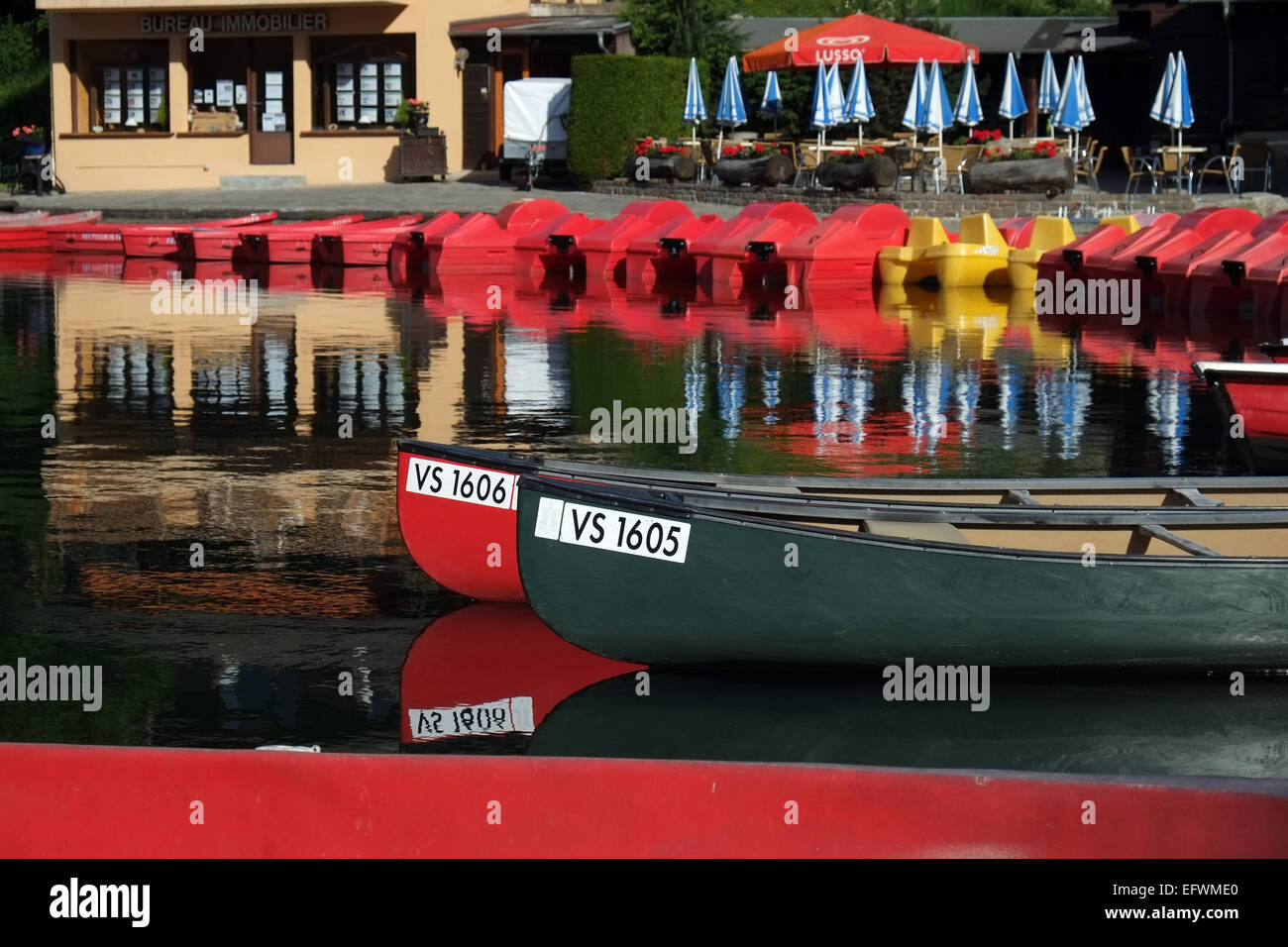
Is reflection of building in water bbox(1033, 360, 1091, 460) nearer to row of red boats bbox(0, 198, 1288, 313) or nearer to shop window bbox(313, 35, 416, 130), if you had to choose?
row of red boats bbox(0, 198, 1288, 313)

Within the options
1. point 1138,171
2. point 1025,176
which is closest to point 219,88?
point 1025,176

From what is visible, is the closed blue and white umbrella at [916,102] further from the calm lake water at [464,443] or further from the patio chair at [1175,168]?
the calm lake water at [464,443]

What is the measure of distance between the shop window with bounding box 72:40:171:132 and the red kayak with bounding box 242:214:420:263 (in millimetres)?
11474

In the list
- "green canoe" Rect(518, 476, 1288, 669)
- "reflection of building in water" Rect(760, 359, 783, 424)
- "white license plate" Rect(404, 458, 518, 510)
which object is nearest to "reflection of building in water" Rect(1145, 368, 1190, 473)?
"reflection of building in water" Rect(760, 359, 783, 424)

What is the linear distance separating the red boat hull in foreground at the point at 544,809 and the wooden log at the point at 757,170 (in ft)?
90.1

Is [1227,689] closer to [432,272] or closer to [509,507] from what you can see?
[509,507]

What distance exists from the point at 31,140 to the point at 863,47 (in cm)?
2025

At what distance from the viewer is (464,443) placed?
47.5ft

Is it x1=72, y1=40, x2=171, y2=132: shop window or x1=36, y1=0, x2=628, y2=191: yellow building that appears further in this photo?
x1=72, y1=40, x2=171, y2=132: shop window

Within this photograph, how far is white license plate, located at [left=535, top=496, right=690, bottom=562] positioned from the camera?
7.97 m

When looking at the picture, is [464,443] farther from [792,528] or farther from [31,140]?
[31,140]

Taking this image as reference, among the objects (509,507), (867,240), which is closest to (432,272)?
(867,240)
